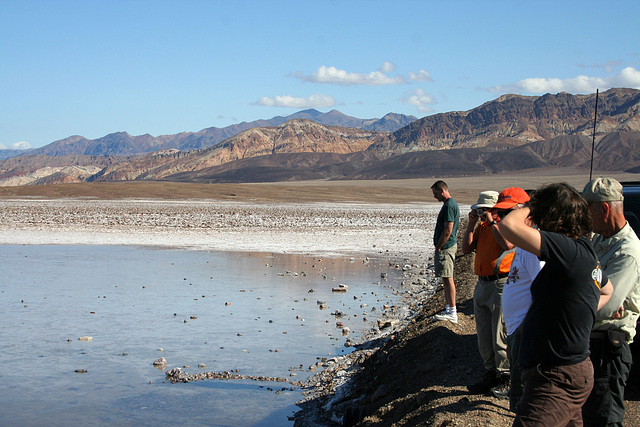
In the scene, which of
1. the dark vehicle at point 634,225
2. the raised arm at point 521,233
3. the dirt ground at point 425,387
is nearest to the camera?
the raised arm at point 521,233

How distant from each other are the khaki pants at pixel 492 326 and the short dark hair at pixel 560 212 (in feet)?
7.04

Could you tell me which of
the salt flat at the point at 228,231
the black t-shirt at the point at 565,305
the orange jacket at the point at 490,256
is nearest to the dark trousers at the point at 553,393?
the black t-shirt at the point at 565,305

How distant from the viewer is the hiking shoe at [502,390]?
5.29 meters

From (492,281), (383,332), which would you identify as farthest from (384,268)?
(492,281)

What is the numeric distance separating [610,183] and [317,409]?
4000mm

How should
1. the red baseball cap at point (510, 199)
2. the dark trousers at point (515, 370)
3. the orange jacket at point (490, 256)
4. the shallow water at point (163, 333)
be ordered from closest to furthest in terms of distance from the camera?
1. the dark trousers at point (515, 370)
2. the red baseball cap at point (510, 199)
3. the orange jacket at point (490, 256)
4. the shallow water at point (163, 333)

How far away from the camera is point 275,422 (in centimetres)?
638

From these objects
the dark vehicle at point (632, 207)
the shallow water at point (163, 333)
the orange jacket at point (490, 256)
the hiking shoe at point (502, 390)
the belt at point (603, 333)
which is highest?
the dark vehicle at point (632, 207)

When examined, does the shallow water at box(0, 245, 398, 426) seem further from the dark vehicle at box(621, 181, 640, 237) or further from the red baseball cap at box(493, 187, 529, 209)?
the dark vehicle at box(621, 181, 640, 237)

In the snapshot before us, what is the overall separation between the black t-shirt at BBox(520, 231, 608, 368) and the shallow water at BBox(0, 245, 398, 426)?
145 inches

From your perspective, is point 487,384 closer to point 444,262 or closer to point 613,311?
point 613,311

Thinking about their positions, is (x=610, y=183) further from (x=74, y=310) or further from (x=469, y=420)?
(x=74, y=310)

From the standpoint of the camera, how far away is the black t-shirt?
3.22 metres

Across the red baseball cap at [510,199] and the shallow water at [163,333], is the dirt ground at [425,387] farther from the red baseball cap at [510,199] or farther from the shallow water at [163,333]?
the red baseball cap at [510,199]
